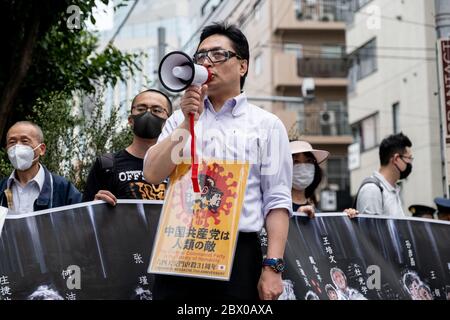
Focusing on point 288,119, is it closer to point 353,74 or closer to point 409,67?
point 353,74

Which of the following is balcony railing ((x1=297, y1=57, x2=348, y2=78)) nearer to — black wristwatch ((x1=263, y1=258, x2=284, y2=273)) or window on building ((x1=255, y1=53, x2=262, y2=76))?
window on building ((x1=255, y1=53, x2=262, y2=76))

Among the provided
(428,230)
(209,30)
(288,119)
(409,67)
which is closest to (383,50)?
(409,67)

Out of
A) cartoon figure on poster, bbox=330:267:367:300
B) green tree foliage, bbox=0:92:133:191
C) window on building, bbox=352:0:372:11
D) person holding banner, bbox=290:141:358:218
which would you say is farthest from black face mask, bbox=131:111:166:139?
window on building, bbox=352:0:372:11

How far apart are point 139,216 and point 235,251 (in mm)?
1517

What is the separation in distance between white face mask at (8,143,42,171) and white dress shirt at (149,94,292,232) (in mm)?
1843

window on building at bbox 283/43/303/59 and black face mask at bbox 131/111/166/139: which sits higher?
window on building at bbox 283/43/303/59

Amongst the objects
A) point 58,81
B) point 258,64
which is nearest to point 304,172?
point 58,81

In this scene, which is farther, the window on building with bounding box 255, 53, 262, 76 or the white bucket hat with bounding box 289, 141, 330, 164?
the window on building with bounding box 255, 53, 262, 76

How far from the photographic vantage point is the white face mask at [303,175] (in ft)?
20.0

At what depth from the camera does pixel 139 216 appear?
17.0ft

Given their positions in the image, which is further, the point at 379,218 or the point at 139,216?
the point at 379,218

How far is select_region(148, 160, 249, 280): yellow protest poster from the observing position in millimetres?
3674

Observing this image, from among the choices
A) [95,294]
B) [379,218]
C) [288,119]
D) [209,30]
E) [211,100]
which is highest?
[288,119]

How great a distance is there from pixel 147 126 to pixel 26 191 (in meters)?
0.85
